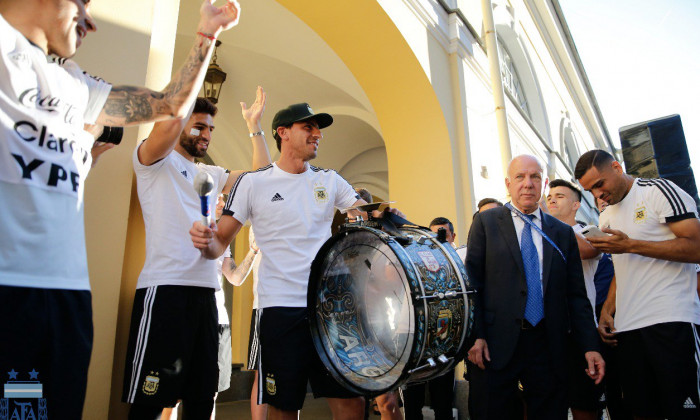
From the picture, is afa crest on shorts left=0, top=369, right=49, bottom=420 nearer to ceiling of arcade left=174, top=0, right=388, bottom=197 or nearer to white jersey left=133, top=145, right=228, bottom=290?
white jersey left=133, top=145, right=228, bottom=290

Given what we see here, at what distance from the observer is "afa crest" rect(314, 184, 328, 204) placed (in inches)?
100

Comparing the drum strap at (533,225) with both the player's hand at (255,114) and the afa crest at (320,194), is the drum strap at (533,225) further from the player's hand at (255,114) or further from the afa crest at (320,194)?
the player's hand at (255,114)

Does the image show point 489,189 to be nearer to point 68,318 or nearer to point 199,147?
point 199,147

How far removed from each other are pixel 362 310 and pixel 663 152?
6370 mm

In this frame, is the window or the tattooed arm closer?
the tattooed arm

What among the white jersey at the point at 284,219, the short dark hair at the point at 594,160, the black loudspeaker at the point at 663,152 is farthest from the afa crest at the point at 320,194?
the black loudspeaker at the point at 663,152

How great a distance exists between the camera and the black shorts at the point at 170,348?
6.79 ft

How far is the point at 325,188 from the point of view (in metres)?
2.60

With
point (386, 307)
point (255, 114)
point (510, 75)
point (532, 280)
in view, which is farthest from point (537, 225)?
point (510, 75)

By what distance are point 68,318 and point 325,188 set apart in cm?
151

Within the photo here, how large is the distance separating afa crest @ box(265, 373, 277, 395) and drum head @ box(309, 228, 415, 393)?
36cm

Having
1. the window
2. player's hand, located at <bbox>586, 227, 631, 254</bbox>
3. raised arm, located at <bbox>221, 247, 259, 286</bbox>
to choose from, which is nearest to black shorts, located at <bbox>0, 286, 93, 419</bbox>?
raised arm, located at <bbox>221, 247, 259, 286</bbox>

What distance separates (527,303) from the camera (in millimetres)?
2432

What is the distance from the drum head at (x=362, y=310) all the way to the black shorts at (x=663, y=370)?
1823mm
